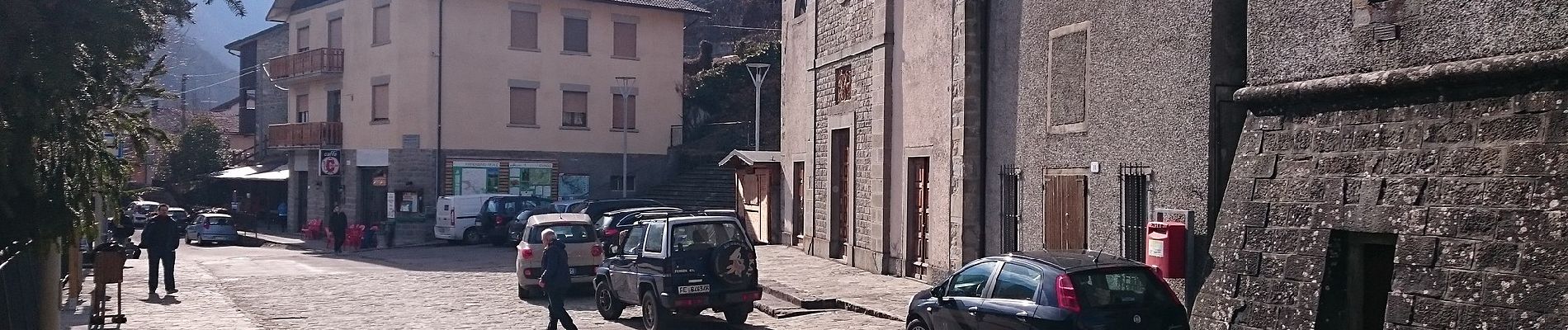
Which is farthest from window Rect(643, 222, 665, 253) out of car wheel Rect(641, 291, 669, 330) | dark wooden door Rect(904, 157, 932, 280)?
dark wooden door Rect(904, 157, 932, 280)

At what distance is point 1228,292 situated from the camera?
440 inches

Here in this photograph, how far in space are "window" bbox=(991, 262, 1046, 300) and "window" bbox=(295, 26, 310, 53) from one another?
129ft

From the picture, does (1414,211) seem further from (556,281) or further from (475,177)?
(475,177)

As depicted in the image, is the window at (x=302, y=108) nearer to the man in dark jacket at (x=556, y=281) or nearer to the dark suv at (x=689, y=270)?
the dark suv at (x=689, y=270)

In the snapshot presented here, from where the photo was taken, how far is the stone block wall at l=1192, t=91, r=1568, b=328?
8492 mm

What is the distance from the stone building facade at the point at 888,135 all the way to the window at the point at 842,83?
0.11 ft

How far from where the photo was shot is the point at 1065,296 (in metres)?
9.54

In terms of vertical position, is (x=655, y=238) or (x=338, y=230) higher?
(x=655, y=238)

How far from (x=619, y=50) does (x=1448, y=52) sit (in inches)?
1345

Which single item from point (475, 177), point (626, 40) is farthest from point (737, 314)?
point (626, 40)

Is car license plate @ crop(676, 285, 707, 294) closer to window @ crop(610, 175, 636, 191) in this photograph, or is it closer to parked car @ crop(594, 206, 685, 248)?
parked car @ crop(594, 206, 685, 248)

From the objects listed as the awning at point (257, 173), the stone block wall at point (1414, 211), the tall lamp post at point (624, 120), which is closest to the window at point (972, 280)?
the stone block wall at point (1414, 211)

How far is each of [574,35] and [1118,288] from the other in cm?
3285

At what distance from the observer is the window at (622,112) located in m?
41.9
